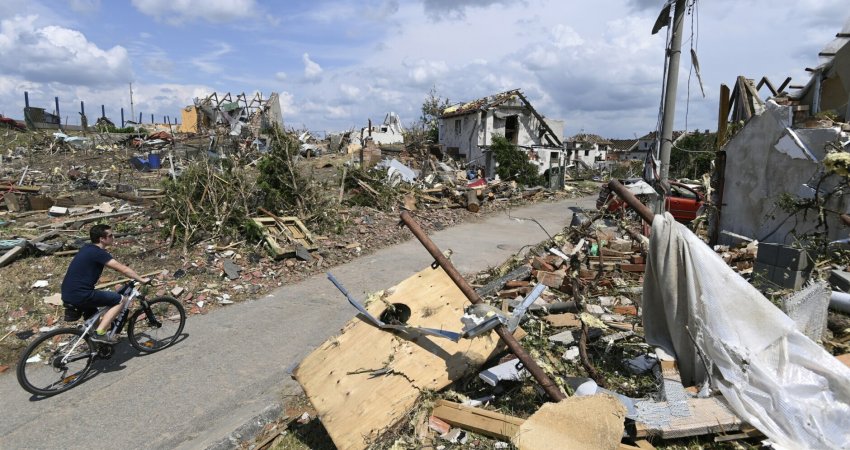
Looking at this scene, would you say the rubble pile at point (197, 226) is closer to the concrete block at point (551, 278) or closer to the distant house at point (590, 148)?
the concrete block at point (551, 278)

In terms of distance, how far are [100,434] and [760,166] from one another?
1189 cm

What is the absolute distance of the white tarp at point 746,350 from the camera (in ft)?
9.55

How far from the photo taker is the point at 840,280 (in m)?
5.25

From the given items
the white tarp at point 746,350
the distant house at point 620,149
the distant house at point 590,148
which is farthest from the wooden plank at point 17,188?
the distant house at point 620,149

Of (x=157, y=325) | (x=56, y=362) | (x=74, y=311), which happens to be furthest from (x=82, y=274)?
(x=157, y=325)

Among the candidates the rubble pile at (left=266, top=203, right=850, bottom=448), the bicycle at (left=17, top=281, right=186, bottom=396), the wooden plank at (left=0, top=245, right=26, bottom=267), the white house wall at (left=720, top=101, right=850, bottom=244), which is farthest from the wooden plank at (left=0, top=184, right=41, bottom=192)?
the white house wall at (left=720, top=101, right=850, bottom=244)

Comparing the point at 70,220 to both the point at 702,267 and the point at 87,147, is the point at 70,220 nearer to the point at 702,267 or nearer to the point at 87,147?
the point at 702,267

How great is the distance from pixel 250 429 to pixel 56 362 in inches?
107

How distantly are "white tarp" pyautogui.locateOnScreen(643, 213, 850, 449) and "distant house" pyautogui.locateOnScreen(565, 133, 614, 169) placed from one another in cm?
4363

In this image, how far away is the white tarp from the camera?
2.91 m

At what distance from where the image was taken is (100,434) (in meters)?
4.53

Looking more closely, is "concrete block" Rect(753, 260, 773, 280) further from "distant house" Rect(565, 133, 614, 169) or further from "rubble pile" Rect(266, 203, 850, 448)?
"distant house" Rect(565, 133, 614, 169)

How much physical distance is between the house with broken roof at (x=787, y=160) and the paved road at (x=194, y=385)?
7.74 metres

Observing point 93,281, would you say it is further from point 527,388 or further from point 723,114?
point 723,114
